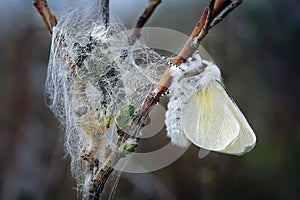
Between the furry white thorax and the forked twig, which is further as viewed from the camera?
the furry white thorax

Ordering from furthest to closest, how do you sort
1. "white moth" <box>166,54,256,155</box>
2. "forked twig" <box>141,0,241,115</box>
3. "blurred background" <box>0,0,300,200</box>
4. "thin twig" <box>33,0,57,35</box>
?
"blurred background" <box>0,0,300,200</box>, "white moth" <box>166,54,256,155</box>, "thin twig" <box>33,0,57,35</box>, "forked twig" <box>141,0,241,115</box>

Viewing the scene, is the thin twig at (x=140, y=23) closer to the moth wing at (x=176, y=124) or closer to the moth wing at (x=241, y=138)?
the moth wing at (x=176, y=124)

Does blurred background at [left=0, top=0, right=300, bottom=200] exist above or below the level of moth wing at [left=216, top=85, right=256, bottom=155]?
below

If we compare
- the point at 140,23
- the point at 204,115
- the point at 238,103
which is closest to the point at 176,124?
the point at 204,115

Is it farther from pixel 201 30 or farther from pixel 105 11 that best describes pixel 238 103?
pixel 201 30

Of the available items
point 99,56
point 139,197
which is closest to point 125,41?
point 99,56

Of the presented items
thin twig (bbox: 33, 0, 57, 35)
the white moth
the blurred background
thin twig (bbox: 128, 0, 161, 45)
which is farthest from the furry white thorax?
the blurred background

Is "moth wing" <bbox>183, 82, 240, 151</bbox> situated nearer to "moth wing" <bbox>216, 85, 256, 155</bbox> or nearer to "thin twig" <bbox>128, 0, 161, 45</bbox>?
"moth wing" <bbox>216, 85, 256, 155</bbox>

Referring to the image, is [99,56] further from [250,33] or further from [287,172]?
[287,172]
